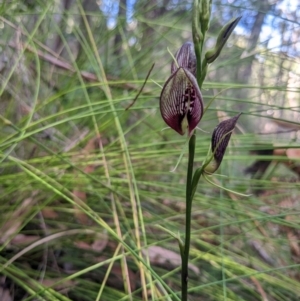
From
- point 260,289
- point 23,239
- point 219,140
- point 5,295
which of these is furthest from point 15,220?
point 219,140

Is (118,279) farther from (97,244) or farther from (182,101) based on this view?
(182,101)

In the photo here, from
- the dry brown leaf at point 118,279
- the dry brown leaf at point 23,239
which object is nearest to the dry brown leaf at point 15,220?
the dry brown leaf at point 23,239

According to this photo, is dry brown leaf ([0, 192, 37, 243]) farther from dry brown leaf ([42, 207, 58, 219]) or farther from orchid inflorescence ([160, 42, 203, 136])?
orchid inflorescence ([160, 42, 203, 136])

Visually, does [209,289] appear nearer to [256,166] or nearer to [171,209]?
[171,209]

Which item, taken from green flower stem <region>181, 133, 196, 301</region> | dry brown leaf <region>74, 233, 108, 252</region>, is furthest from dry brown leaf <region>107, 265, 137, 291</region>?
green flower stem <region>181, 133, 196, 301</region>

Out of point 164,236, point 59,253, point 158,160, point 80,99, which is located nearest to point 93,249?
point 59,253

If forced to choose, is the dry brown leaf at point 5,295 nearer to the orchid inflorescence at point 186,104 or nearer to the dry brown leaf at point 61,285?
the dry brown leaf at point 61,285
